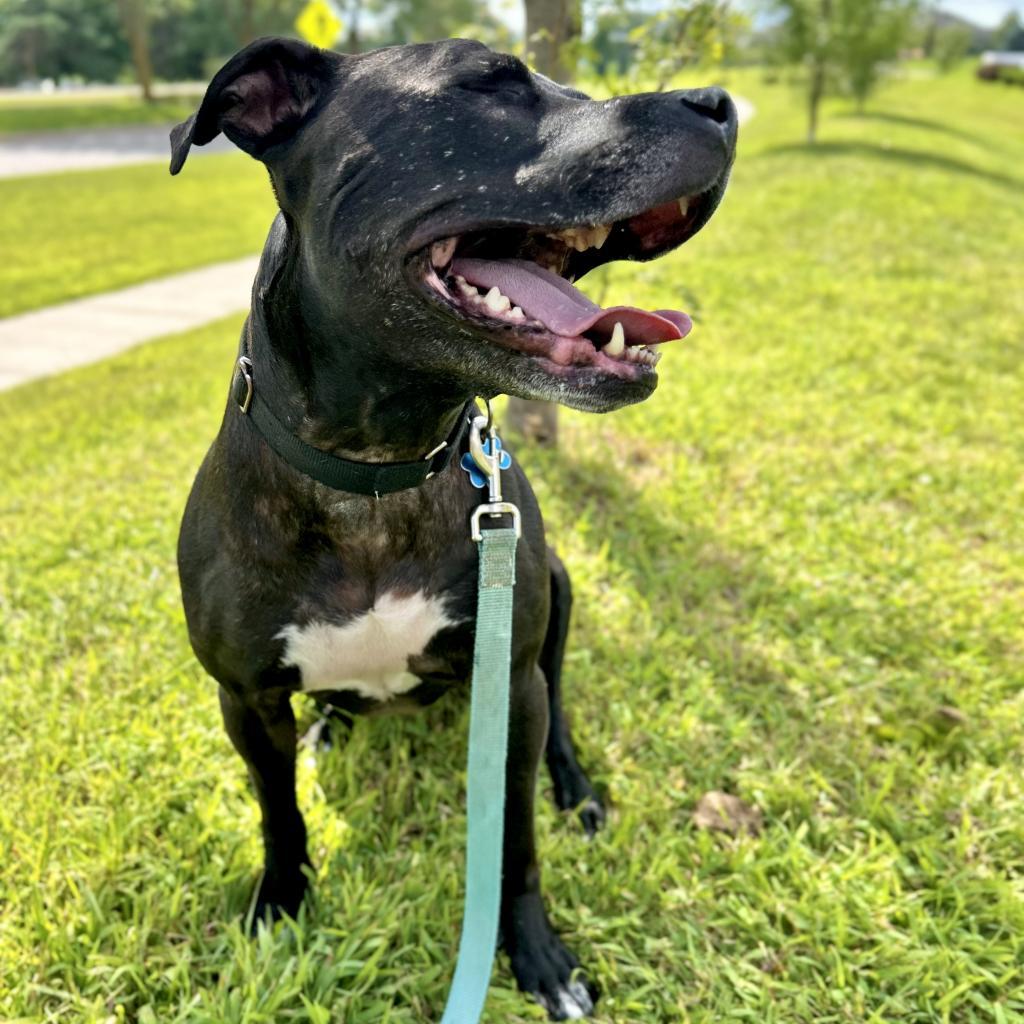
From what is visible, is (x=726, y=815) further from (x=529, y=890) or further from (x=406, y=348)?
(x=406, y=348)

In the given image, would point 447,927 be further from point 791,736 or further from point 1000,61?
point 1000,61

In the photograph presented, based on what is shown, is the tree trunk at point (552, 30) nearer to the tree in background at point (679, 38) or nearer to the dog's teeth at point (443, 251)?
the tree in background at point (679, 38)

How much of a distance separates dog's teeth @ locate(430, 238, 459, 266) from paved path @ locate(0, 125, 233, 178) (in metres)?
20.8

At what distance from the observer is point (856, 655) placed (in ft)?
10.8

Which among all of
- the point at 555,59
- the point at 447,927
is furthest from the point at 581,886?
the point at 555,59

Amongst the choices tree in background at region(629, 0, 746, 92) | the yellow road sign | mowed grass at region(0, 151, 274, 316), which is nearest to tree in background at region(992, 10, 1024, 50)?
mowed grass at region(0, 151, 274, 316)

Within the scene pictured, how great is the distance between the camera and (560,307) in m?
1.66

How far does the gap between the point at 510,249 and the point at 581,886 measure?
1.62m

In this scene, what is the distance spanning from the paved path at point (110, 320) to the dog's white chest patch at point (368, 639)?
18.5ft

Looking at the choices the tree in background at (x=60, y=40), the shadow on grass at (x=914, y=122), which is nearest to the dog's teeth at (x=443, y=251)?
the shadow on grass at (x=914, y=122)

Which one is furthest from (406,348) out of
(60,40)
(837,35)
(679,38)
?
(60,40)

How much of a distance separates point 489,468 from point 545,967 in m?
1.18

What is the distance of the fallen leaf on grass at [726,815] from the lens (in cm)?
260

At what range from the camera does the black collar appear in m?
1.87
